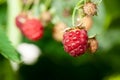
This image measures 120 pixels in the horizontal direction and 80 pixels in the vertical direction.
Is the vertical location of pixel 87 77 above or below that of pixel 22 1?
below

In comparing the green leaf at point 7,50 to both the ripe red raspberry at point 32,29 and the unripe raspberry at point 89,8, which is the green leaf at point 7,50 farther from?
the ripe red raspberry at point 32,29

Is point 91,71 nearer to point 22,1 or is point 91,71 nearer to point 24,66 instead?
point 24,66

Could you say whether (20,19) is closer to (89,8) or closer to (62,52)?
(89,8)

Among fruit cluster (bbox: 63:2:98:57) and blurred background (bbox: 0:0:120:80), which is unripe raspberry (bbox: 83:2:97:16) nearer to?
fruit cluster (bbox: 63:2:98:57)

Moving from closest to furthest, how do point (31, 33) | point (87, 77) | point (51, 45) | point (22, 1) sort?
point (31, 33) → point (22, 1) → point (51, 45) → point (87, 77)

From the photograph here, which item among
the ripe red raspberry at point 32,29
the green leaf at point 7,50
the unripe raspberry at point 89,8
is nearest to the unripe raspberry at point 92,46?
the unripe raspberry at point 89,8

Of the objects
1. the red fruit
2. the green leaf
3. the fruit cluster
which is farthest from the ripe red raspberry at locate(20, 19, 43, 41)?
the fruit cluster

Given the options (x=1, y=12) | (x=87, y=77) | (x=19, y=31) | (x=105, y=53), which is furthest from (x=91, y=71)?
(x=19, y=31)
